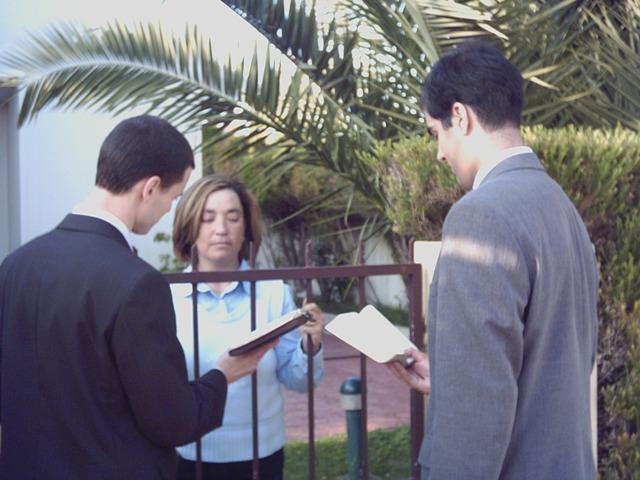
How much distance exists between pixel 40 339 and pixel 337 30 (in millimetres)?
4234

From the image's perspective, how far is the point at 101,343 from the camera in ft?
6.88

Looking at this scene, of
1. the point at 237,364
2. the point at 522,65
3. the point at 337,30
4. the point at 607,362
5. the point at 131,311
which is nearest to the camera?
the point at 131,311

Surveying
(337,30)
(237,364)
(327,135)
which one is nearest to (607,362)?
(237,364)

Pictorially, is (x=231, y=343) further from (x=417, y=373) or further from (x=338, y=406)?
(x=338, y=406)

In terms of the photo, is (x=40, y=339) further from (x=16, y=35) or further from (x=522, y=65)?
(x=16, y=35)

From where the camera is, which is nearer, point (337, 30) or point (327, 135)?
point (327, 135)

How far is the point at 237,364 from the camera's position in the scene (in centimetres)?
268

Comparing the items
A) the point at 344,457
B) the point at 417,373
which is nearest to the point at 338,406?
the point at 344,457

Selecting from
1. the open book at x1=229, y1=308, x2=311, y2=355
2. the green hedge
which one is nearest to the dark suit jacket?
the open book at x1=229, y1=308, x2=311, y2=355

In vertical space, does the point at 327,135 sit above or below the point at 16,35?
below

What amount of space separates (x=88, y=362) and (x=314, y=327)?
1.13 metres

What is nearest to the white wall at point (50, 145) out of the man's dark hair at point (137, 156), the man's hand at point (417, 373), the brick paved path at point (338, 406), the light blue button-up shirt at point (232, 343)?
the brick paved path at point (338, 406)

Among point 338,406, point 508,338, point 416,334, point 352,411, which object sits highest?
point 508,338

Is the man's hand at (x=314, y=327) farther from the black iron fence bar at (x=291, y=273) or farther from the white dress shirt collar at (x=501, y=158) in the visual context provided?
the white dress shirt collar at (x=501, y=158)
